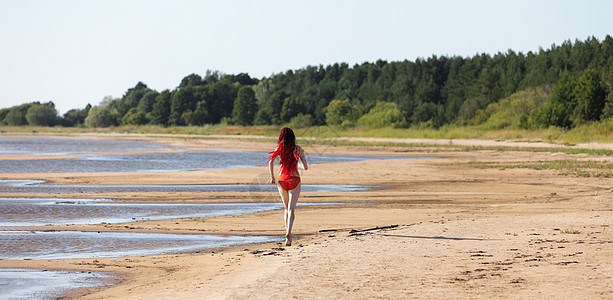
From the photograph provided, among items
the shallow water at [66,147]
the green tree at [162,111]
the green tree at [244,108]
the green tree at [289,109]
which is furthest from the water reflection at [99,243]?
the green tree at [162,111]

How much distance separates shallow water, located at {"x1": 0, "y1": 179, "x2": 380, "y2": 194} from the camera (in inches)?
814

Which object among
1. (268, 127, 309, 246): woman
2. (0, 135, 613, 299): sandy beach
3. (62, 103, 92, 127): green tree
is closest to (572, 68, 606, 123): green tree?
(0, 135, 613, 299): sandy beach

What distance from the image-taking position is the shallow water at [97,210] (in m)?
14.2

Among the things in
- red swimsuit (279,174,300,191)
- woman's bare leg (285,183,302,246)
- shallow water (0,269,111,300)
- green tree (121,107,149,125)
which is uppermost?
green tree (121,107,149,125)

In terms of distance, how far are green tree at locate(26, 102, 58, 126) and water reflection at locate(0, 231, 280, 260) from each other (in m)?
131

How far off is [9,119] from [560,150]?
12595cm

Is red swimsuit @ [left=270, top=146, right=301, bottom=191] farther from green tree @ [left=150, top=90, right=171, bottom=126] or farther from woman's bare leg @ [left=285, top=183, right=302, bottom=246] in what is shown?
green tree @ [left=150, top=90, right=171, bottom=126]

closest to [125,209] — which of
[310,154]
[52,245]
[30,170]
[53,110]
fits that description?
[52,245]

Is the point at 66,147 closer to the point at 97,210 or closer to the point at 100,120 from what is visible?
the point at 97,210

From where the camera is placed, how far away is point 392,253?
9.02 m

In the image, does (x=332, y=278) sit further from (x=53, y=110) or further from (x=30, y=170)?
(x=53, y=110)

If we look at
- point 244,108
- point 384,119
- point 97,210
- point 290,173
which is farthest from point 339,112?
point 290,173

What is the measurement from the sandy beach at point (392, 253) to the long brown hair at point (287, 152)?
1185 millimetres

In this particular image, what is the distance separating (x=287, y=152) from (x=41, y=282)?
3.67 metres
